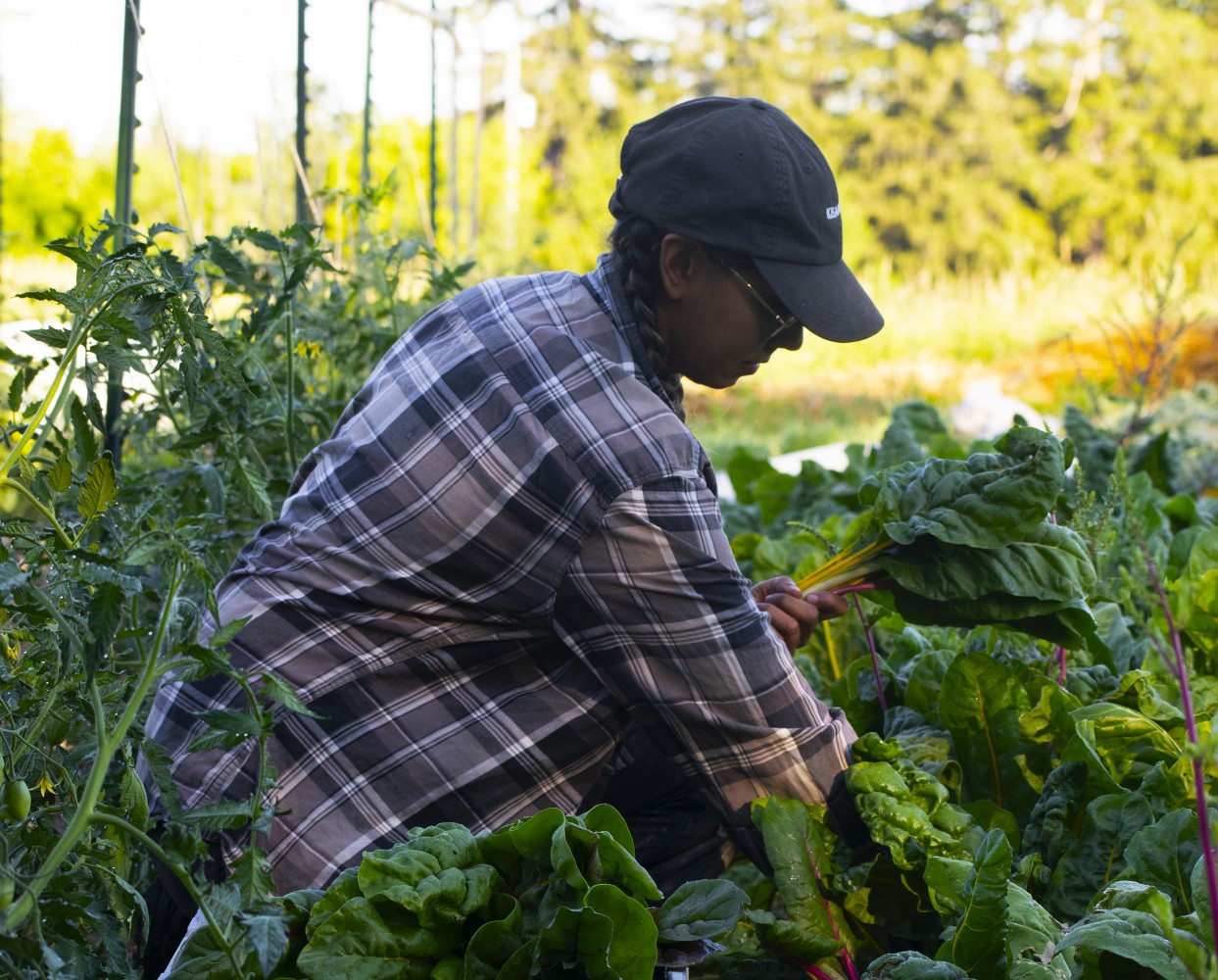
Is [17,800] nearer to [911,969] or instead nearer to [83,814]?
[83,814]

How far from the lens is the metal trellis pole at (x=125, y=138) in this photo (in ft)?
7.59

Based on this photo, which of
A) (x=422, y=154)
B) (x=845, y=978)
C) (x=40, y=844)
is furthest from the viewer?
(x=422, y=154)

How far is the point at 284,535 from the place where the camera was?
1765 mm

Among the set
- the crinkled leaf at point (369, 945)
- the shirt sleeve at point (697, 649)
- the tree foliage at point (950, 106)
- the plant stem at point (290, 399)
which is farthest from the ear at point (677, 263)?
the tree foliage at point (950, 106)

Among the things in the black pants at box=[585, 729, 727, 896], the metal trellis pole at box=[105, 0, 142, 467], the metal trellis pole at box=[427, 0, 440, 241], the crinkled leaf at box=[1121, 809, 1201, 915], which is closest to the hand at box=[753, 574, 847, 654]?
the black pants at box=[585, 729, 727, 896]

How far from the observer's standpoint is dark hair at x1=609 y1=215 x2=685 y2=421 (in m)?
1.79

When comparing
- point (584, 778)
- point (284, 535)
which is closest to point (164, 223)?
point (284, 535)

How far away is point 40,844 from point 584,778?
3.15 ft

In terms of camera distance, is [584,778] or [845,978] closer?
[845,978]

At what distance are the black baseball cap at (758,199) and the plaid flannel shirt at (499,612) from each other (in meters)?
0.18

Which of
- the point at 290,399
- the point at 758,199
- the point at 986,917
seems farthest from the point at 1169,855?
the point at 290,399

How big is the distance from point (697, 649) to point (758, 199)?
674 mm

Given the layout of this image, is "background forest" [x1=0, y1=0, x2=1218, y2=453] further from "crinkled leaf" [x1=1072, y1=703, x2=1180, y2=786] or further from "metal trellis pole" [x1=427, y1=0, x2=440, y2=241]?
"crinkled leaf" [x1=1072, y1=703, x2=1180, y2=786]

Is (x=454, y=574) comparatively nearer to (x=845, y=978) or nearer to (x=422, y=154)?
(x=845, y=978)
